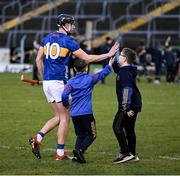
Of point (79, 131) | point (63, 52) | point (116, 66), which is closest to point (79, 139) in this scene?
point (79, 131)

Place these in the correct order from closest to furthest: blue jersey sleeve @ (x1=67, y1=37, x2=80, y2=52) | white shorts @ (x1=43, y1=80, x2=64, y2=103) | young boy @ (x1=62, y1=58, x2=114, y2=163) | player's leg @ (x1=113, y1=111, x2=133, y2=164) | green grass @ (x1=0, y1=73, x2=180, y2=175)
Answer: green grass @ (x1=0, y1=73, x2=180, y2=175), young boy @ (x1=62, y1=58, x2=114, y2=163), player's leg @ (x1=113, y1=111, x2=133, y2=164), blue jersey sleeve @ (x1=67, y1=37, x2=80, y2=52), white shorts @ (x1=43, y1=80, x2=64, y2=103)

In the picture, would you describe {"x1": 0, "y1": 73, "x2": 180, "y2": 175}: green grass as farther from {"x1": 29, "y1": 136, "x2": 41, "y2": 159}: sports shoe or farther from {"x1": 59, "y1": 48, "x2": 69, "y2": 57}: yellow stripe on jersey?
{"x1": 59, "y1": 48, "x2": 69, "y2": 57}: yellow stripe on jersey

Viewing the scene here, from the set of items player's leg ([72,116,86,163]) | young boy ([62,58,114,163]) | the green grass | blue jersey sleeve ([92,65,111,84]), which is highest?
blue jersey sleeve ([92,65,111,84])

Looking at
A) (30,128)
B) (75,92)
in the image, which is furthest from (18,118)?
(75,92)

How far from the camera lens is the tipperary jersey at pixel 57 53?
35.8ft

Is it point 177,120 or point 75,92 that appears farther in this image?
point 177,120

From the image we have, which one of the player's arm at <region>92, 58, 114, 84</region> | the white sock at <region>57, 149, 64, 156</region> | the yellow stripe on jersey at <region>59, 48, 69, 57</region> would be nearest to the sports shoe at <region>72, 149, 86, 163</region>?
the white sock at <region>57, 149, 64, 156</region>

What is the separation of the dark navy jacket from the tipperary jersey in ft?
2.42

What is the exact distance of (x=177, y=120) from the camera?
16.7 m

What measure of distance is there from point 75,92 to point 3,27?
3493 centimetres

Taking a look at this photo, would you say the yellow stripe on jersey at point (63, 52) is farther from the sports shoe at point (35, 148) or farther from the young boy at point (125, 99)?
the sports shoe at point (35, 148)

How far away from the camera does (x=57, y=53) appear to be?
11.0m

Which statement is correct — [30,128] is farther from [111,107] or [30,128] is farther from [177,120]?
[111,107]

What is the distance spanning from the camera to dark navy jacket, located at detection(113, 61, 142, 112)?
1060 cm
